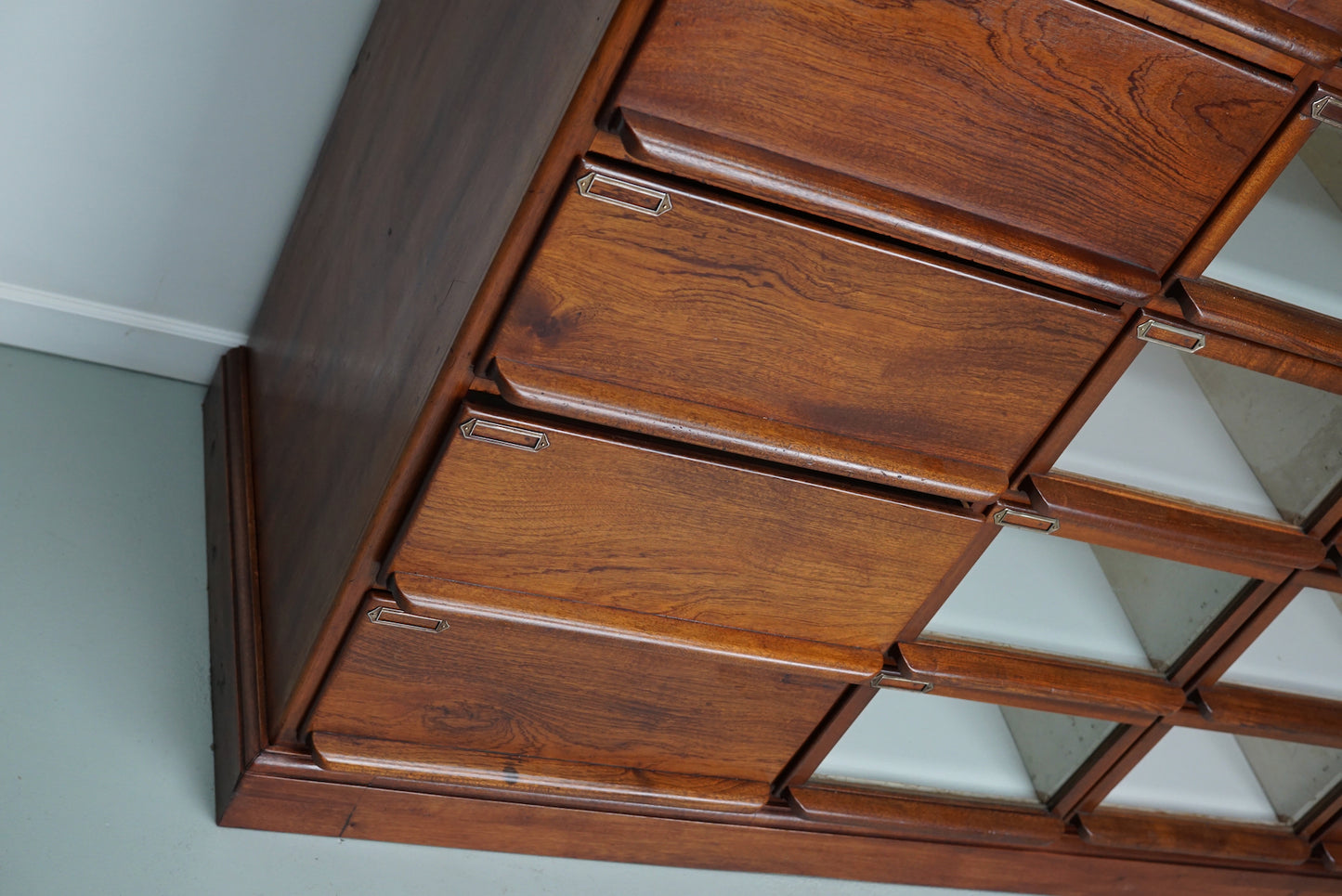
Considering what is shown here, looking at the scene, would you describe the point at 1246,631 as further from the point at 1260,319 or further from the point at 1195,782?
the point at 1260,319

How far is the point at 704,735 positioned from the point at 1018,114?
0.83 metres

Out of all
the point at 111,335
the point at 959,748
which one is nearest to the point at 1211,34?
the point at 959,748

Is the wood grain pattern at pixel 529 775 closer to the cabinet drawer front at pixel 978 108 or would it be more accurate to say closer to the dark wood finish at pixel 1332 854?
the cabinet drawer front at pixel 978 108

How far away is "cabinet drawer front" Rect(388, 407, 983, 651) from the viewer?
1146 millimetres

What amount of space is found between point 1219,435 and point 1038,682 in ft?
1.30

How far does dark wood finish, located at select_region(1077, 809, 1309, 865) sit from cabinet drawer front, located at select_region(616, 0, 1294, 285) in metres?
0.98

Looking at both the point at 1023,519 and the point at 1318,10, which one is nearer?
the point at 1318,10

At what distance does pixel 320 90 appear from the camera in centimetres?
174

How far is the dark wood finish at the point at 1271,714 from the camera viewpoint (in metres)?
1.62

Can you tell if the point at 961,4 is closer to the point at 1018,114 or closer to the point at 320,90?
the point at 1018,114

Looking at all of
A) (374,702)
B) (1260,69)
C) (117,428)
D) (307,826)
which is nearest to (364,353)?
(374,702)

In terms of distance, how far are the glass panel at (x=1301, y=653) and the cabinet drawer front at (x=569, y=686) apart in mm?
683

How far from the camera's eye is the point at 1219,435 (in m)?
1.48

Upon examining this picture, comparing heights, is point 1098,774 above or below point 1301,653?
below
